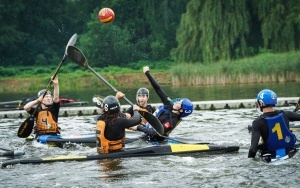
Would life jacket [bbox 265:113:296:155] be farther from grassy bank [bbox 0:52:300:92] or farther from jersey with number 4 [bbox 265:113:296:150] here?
grassy bank [bbox 0:52:300:92]

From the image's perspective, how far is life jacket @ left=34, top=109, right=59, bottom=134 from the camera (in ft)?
49.9

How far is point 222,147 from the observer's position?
1284 centimetres

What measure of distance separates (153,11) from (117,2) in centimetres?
482

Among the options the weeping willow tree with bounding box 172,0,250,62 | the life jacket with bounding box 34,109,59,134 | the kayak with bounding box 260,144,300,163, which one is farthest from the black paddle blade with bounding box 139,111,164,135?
the weeping willow tree with bounding box 172,0,250,62

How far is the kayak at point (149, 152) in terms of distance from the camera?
1217 centimetres

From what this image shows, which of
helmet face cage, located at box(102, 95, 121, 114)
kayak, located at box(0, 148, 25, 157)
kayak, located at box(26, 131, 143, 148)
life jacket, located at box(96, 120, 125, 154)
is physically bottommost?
kayak, located at box(0, 148, 25, 157)

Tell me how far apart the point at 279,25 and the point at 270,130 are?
92.9 ft

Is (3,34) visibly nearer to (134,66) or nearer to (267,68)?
(134,66)

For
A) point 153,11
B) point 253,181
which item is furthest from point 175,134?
point 153,11

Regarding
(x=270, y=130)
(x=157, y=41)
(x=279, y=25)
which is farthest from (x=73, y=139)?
(x=157, y=41)

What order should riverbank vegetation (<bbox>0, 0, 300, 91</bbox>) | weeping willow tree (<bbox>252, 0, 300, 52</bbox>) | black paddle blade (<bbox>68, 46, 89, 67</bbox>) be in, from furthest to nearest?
riverbank vegetation (<bbox>0, 0, 300, 91</bbox>), weeping willow tree (<bbox>252, 0, 300, 52</bbox>), black paddle blade (<bbox>68, 46, 89, 67</bbox>)

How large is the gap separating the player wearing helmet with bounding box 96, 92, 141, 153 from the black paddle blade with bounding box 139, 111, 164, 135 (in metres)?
1.06

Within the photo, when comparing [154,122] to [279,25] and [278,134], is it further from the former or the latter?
[279,25]

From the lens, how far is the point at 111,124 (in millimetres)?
11828
